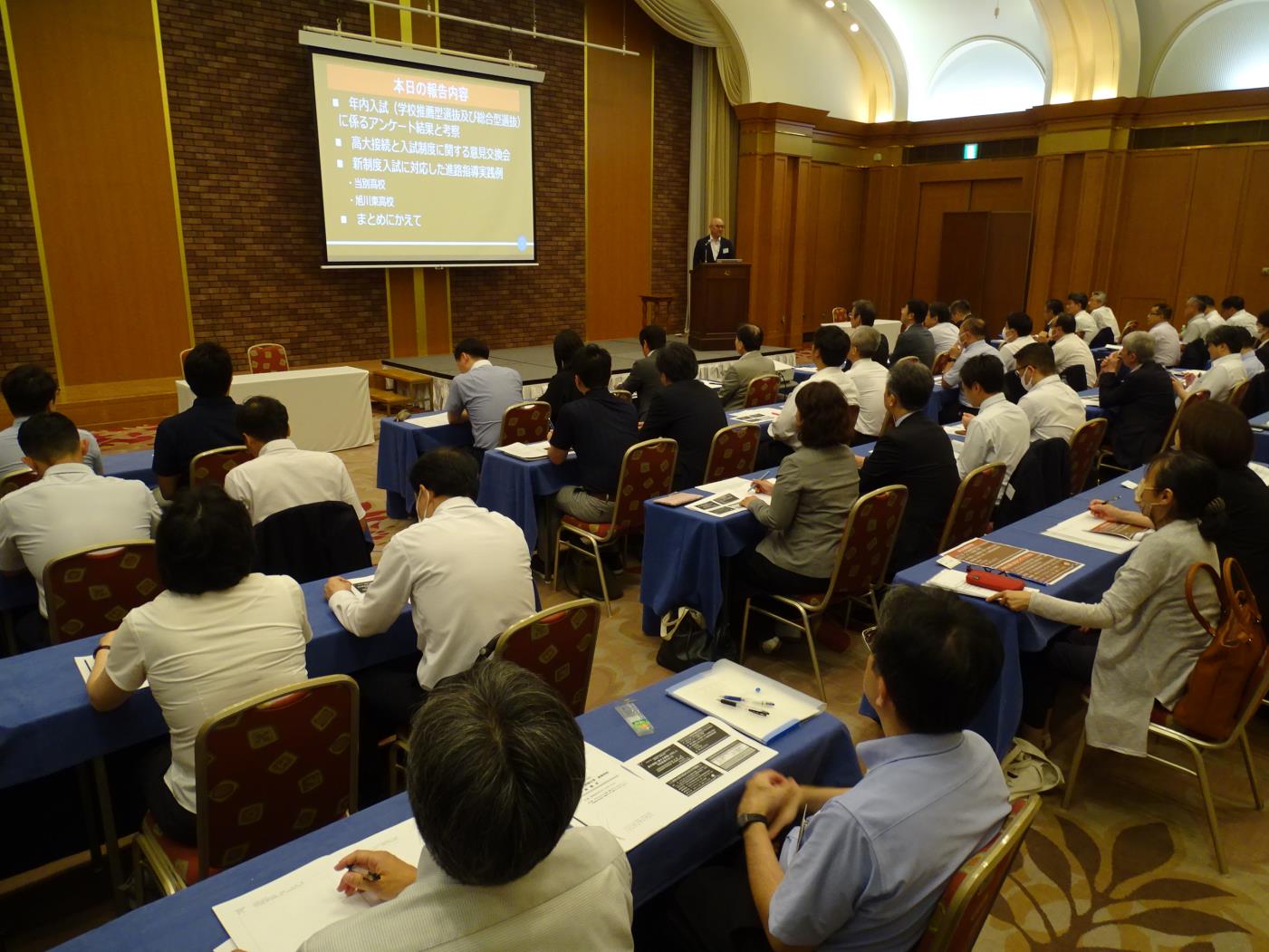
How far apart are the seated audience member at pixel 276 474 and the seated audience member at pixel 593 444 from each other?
1168 millimetres

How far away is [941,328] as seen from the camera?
8.00m

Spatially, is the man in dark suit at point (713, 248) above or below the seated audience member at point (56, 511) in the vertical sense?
above

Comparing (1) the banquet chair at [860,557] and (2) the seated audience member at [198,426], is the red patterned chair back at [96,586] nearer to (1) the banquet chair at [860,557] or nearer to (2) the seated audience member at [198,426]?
(2) the seated audience member at [198,426]

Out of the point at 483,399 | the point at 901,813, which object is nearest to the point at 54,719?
the point at 901,813

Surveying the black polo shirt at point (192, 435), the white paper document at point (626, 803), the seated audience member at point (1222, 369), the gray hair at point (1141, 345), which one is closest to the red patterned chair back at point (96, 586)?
the black polo shirt at point (192, 435)

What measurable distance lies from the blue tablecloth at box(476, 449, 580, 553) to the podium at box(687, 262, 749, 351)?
535cm

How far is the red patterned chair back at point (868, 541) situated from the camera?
314 cm

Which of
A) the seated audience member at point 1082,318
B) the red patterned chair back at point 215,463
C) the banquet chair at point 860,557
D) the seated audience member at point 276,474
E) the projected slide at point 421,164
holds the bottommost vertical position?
the banquet chair at point 860,557

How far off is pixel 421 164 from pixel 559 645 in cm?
765

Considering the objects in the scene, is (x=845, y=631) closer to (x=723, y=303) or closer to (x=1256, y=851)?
(x=1256, y=851)

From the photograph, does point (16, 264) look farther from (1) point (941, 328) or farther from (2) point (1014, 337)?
(2) point (1014, 337)

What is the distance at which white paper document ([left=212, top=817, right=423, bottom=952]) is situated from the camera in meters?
1.28

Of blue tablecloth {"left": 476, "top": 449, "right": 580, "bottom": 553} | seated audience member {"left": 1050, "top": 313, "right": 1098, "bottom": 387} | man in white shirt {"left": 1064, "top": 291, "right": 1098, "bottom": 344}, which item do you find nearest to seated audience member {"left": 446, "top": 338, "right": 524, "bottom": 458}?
blue tablecloth {"left": 476, "top": 449, "right": 580, "bottom": 553}

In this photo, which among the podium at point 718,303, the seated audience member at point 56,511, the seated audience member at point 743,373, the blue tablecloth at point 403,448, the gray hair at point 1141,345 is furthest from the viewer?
the podium at point 718,303
